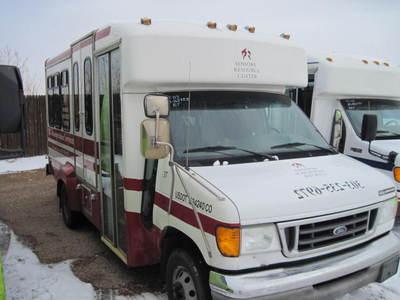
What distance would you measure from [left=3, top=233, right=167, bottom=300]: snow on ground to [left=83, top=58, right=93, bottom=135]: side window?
1.77 meters

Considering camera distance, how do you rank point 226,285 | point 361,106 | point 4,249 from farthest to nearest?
point 361,106
point 4,249
point 226,285

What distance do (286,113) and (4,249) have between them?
4.27 m

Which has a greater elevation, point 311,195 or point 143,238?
point 311,195

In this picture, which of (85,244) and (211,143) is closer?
(211,143)

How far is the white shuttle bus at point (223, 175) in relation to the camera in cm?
299

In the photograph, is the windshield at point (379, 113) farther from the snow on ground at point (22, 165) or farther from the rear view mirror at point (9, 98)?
the snow on ground at point (22, 165)

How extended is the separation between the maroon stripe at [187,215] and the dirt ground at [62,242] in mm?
1253

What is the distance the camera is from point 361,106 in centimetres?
712

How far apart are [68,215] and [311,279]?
4.61m

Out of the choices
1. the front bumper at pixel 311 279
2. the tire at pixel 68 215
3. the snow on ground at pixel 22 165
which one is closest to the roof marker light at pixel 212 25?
the front bumper at pixel 311 279

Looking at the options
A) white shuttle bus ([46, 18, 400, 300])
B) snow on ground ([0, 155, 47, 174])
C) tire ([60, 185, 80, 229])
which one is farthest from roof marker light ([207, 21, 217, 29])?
snow on ground ([0, 155, 47, 174])

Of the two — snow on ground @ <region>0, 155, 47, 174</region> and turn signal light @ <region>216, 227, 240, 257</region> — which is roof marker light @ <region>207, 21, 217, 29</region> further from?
snow on ground @ <region>0, 155, 47, 174</region>

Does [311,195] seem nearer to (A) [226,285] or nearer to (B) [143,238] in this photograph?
(A) [226,285]

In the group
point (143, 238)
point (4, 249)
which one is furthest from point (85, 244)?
point (143, 238)
